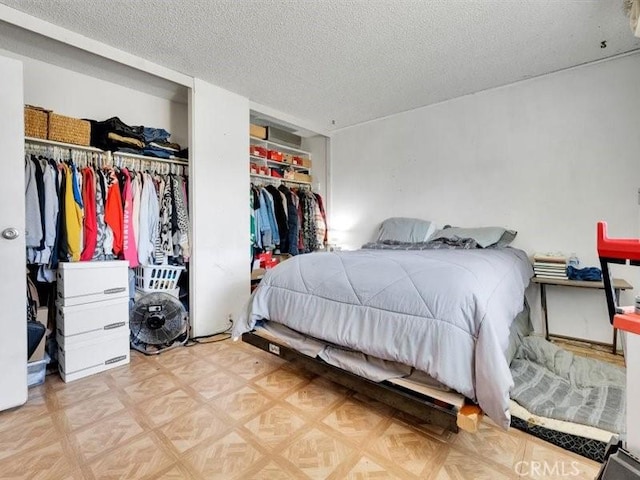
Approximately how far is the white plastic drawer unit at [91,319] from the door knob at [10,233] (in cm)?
56

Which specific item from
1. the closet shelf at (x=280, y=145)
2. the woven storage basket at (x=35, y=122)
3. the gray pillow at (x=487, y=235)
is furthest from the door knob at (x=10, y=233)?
the gray pillow at (x=487, y=235)

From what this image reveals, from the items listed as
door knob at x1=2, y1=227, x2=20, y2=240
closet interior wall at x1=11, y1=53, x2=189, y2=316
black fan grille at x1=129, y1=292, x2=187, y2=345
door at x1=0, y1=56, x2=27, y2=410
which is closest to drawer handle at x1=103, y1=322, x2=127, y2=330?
black fan grille at x1=129, y1=292, x2=187, y2=345

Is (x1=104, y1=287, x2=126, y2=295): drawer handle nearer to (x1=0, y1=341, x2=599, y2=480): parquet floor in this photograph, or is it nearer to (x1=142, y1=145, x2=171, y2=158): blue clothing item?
(x1=0, y1=341, x2=599, y2=480): parquet floor

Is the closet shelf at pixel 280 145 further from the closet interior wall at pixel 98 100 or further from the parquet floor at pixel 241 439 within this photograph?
the parquet floor at pixel 241 439

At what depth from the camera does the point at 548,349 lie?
2.18 metres

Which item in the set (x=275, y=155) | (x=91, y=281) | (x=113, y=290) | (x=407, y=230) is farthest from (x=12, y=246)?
(x=407, y=230)

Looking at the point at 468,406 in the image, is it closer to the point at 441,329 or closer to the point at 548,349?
the point at 441,329

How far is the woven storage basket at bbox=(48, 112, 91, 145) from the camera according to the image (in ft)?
7.30

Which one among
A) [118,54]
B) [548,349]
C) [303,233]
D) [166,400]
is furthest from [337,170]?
[166,400]

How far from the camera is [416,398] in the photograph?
1.41 metres

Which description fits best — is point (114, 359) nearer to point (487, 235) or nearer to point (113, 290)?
point (113, 290)

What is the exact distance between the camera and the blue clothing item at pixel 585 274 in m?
2.42

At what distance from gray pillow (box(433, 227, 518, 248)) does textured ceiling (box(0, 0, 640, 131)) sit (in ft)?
4.63

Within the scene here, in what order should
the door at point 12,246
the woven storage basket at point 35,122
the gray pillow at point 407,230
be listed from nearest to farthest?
the door at point 12,246 < the woven storage basket at point 35,122 < the gray pillow at point 407,230
